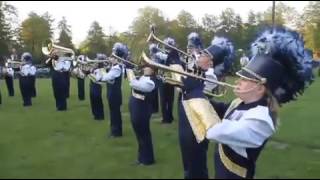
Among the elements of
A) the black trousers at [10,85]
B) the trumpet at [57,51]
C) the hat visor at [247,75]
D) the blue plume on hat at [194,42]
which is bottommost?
the black trousers at [10,85]

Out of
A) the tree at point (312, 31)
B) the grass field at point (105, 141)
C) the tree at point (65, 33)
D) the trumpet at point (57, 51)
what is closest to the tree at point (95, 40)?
the tree at point (65, 33)

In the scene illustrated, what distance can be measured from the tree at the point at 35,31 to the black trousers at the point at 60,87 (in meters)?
37.1

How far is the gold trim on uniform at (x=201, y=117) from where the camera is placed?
11.5 feet

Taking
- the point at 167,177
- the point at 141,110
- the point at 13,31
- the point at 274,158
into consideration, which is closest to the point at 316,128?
the point at 274,158

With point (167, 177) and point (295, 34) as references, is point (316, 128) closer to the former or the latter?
point (295, 34)

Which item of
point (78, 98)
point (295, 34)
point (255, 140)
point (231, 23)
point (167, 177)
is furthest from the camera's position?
point (231, 23)

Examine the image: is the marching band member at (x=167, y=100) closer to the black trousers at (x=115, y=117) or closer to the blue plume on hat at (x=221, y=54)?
the black trousers at (x=115, y=117)

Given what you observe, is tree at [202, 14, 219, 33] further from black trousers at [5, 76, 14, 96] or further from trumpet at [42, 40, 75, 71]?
trumpet at [42, 40, 75, 71]

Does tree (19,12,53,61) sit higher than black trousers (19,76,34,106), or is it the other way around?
black trousers (19,76,34,106)

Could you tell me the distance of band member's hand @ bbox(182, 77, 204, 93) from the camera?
5.04 meters

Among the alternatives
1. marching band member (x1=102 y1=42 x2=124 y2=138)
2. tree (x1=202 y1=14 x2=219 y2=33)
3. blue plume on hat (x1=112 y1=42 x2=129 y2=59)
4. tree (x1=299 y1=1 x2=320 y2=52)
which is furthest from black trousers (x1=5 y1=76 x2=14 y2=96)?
tree (x1=202 y1=14 x2=219 y2=33)

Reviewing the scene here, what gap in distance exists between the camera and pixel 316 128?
1211 cm

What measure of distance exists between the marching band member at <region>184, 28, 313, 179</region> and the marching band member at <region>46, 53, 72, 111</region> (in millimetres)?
12923

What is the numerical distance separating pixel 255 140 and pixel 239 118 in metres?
0.30
